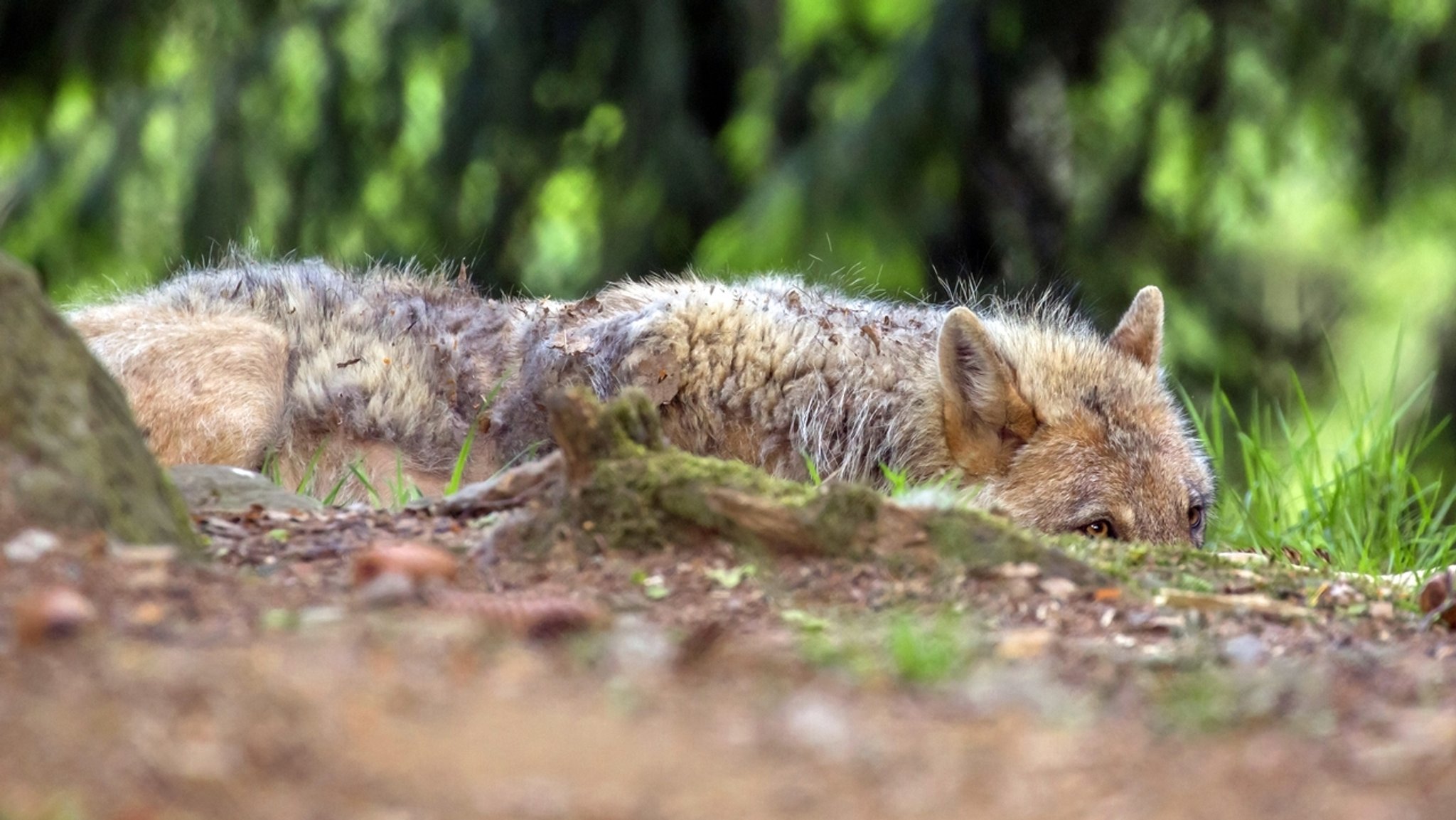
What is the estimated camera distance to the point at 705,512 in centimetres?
298

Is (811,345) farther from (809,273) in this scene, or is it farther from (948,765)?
(948,765)

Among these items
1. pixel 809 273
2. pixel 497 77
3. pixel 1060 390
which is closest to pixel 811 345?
pixel 1060 390

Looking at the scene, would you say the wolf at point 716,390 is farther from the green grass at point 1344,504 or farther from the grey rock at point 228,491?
the grey rock at point 228,491

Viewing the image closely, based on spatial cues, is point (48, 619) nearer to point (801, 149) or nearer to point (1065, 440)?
point (1065, 440)

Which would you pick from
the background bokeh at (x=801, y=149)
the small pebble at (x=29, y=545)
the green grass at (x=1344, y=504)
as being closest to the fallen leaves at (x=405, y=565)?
the small pebble at (x=29, y=545)

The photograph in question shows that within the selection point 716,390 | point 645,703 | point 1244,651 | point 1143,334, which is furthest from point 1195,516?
point 645,703

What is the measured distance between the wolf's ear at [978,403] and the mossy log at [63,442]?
2.95 meters

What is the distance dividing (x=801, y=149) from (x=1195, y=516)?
2.72m

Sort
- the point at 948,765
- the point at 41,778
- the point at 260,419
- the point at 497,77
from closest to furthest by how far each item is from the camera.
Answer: the point at 41,778, the point at 948,765, the point at 260,419, the point at 497,77

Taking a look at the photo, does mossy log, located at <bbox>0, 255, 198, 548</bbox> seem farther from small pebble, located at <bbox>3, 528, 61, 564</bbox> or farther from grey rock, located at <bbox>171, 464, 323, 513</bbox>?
grey rock, located at <bbox>171, 464, 323, 513</bbox>

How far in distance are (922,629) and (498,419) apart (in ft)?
9.67

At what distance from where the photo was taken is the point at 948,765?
5.77 feet

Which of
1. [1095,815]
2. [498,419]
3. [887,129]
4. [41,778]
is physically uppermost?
[887,129]

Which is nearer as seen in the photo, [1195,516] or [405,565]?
[405,565]
